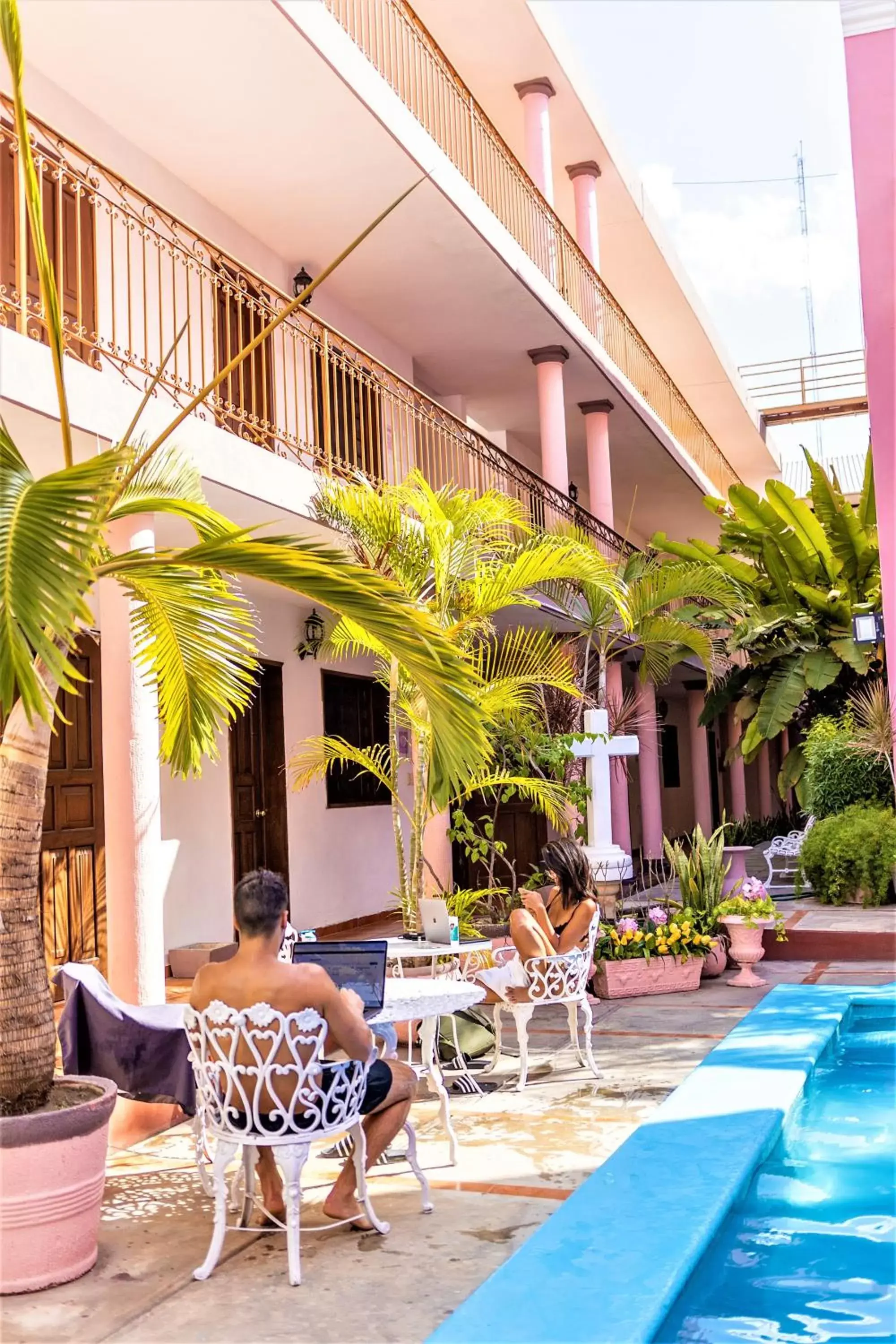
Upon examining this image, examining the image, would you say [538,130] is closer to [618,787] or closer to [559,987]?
[618,787]

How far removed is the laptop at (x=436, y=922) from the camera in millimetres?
7199

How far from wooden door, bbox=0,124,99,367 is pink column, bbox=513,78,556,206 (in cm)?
638

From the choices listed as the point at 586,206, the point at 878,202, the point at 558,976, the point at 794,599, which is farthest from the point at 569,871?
the point at 586,206

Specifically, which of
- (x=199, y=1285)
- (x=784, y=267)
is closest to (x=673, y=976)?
(x=199, y=1285)

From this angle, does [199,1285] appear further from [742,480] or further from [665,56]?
[742,480]

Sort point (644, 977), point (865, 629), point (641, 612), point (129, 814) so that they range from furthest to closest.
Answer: point (641, 612), point (865, 629), point (644, 977), point (129, 814)

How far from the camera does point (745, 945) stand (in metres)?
9.52

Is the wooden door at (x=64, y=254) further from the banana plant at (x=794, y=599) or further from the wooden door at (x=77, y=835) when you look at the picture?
the banana plant at (x=794, y=599)

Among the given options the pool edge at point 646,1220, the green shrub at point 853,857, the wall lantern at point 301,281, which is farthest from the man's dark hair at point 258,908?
the green shrub at point 853,857

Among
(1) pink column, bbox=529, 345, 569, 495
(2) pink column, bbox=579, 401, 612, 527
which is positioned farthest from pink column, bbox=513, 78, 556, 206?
(2) pink column, bbox=579, 401, 612, 527

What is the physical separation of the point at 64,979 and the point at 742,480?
26.3 metres

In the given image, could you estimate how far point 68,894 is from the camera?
939 cm

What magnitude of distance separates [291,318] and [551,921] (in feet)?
18.3

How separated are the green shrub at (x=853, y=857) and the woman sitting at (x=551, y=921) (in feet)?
21.1
